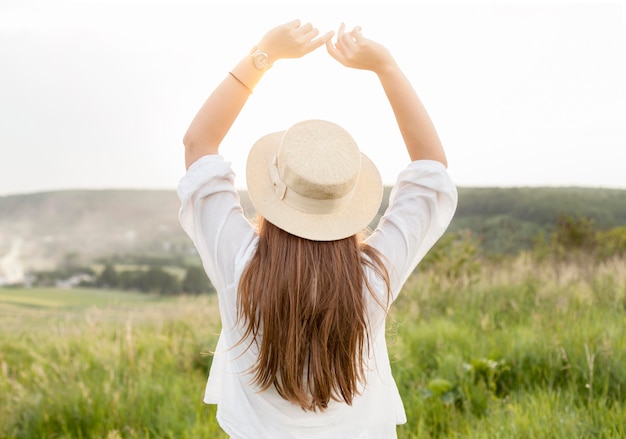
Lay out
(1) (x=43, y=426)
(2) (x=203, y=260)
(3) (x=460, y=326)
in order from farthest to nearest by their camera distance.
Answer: (3) (x=460, y=326) → (1) (x=43, y=426) → (2) (x=203, y=260)

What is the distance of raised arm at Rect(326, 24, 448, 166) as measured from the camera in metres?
1.92

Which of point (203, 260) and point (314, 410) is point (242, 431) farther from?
point (203, 260)

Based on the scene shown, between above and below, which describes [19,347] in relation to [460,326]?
below

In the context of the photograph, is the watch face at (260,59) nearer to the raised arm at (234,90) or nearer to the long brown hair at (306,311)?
the raised arm at (234,90)

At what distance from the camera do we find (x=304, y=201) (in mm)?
1763

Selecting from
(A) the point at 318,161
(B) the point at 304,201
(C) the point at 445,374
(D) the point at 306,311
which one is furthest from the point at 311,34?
(C) the point at 445,374

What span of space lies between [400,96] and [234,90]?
0.52 meters

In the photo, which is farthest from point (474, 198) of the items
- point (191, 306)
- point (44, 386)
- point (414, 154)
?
point (414, 154)

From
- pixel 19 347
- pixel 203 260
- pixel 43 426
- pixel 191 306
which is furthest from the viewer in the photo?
pixel 191 306

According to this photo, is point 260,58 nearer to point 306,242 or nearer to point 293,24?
point 293,24

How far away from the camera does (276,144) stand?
1884 millimetres

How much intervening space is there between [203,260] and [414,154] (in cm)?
73

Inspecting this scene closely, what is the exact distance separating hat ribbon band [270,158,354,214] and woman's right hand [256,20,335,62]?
38 centimetres

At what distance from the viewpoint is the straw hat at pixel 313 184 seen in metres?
1.73
